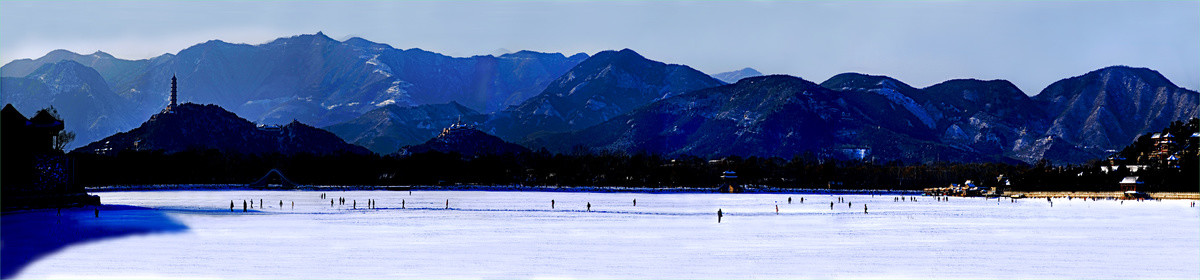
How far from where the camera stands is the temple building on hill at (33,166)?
92562mm

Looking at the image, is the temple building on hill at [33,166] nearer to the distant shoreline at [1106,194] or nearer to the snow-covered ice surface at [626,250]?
the snow-covered ice surface at [626,250]

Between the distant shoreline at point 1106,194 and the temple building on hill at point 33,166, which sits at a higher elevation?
the temple building on hill at point 33,166

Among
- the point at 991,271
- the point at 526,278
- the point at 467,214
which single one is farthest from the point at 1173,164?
the point at 526,278

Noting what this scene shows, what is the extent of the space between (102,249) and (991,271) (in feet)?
140

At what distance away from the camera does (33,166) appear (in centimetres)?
9700

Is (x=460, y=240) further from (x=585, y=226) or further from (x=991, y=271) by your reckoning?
(x=991, y=271)


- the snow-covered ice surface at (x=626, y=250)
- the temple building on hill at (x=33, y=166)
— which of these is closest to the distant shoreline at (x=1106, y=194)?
the snow-covered ice surface at (x=626, y=250)

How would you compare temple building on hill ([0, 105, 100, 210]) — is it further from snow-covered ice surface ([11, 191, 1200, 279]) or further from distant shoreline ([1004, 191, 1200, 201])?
distant shoreline ([1004, 191, 1200, 201])

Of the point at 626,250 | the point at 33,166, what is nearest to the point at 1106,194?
the point at 626,250

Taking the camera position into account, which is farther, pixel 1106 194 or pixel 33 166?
pixel 1106 194

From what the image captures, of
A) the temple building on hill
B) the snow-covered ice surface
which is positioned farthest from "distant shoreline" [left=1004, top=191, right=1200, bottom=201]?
the temple building on hill

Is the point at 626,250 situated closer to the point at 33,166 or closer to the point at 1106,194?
the point at 33,166

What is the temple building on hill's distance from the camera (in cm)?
9256

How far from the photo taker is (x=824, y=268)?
158ft
